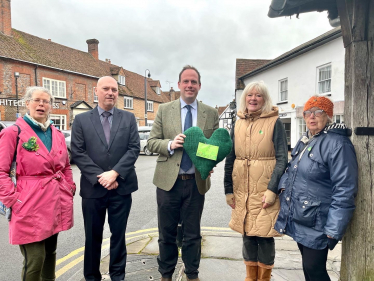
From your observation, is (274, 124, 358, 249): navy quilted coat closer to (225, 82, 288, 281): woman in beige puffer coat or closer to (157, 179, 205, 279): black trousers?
(225, 82, 288, 281): woman in beige puffer coat

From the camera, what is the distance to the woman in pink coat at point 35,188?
2.13m

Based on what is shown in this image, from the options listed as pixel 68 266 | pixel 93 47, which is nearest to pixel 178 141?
pixel 68 266

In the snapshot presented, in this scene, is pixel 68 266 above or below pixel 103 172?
below

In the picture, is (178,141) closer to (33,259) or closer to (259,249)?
(259,249)

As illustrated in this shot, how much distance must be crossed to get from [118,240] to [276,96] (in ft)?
47.7

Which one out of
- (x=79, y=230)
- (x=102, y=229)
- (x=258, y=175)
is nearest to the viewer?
(x=258, y=175)

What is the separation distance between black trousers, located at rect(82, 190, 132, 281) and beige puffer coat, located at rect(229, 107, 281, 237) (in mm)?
1166

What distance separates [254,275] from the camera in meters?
2.59

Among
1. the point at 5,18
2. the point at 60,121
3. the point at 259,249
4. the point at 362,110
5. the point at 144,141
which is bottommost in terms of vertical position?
the point at 259,249

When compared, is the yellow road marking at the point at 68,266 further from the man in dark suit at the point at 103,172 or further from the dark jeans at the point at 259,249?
the dark jeans at the point at 259,249

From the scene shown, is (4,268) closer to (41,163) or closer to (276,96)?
(41,163)

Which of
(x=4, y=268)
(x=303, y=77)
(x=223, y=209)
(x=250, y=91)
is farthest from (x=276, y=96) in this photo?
(x=4, y=268)

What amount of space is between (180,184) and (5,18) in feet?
76.9

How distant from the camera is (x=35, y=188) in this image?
2.19m
